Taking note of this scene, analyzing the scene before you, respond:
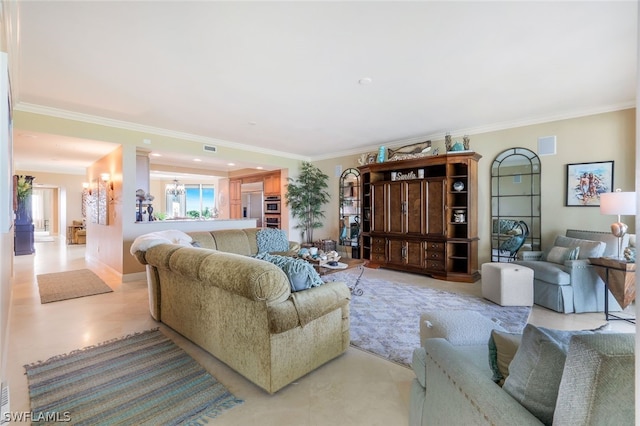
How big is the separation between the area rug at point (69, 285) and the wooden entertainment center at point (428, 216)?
478cm

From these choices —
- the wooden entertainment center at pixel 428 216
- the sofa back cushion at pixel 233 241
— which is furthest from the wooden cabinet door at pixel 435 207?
the sofa back cushion at pixel 233 241

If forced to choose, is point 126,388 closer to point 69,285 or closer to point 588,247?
point 69,285

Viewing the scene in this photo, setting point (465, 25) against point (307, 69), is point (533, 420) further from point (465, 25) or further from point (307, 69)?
point (307, 69)

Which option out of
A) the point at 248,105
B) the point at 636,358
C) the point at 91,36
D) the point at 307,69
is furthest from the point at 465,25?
the point at 91,36

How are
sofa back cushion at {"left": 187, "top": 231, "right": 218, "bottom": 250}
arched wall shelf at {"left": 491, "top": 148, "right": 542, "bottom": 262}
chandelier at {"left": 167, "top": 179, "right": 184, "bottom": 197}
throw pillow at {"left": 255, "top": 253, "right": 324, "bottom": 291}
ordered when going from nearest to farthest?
throw pillow at {"left": 255, "top": 253, "right": 324, "bottom": 291}, sofa back cushion at {"left": 187, "top": 231, "right": 218, "bottom": 250}, arched wall shelf at {"left": 491, "top": 148, "right": 542, "bottom": 262}, chandelier at {"left": 167, "top": 179, "right": 184, "bottom": 197}

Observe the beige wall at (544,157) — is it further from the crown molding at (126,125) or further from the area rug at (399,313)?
the area rug at (399,313)

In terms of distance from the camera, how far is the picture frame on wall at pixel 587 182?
4.04 metres

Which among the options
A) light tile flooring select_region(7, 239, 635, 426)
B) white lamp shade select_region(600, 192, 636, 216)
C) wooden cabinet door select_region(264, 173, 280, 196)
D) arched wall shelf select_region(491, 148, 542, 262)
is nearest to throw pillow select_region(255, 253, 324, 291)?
light tile flooring select_region(7, 239, 635, 426)

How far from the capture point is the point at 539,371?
0.85 meters

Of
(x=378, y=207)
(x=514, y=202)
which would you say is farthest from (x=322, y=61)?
(x=514, y=202)

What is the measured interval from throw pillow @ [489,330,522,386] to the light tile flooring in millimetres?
874

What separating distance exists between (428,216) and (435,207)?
0.20 meters

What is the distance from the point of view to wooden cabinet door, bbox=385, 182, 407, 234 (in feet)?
18.1

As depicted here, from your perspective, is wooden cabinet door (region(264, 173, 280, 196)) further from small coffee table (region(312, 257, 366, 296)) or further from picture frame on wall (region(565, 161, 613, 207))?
picture frame on wall (region(565, 161, 613, 207))
